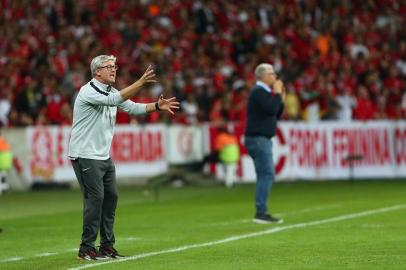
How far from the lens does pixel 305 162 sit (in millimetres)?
29125

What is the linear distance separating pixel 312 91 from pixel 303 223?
586 inches

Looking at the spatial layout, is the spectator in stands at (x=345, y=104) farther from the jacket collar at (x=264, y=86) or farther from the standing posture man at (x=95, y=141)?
the standing posture man at (x=95, y=141)

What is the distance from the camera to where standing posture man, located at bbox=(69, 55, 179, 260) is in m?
12.5

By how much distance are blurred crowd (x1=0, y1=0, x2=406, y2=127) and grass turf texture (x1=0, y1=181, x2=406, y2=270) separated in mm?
4084

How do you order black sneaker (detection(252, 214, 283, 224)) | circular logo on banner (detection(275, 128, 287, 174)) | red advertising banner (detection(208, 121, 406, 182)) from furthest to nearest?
red advertising banner (detection(208, 121, 406, 182)), circular logo on banner (detection(275, 128, 287, 174)), black sneaker (detection(252, 214, 283, 224))

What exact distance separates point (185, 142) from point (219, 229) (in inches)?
501

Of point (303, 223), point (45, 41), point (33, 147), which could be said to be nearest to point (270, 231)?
point (303, 223)

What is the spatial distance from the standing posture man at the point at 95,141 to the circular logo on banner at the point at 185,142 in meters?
15.9

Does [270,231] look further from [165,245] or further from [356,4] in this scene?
[356,4]

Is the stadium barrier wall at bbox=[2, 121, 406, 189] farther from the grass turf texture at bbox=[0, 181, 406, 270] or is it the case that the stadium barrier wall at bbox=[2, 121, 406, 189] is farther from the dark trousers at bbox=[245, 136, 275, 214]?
the dark trousers at bbox=[245, 136, 275, 214]

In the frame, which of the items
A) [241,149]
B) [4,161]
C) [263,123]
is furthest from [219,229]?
[241,149]

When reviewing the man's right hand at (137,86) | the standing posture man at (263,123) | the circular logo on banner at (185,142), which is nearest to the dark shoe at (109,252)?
the man's right hand at (137,86)

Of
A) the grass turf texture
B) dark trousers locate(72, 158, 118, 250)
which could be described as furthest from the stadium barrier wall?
dark trousers locate(72, 158, 118, 250)

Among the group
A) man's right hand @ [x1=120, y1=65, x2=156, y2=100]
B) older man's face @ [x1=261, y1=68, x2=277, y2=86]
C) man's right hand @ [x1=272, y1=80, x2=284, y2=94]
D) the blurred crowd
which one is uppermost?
the blurred crowd
